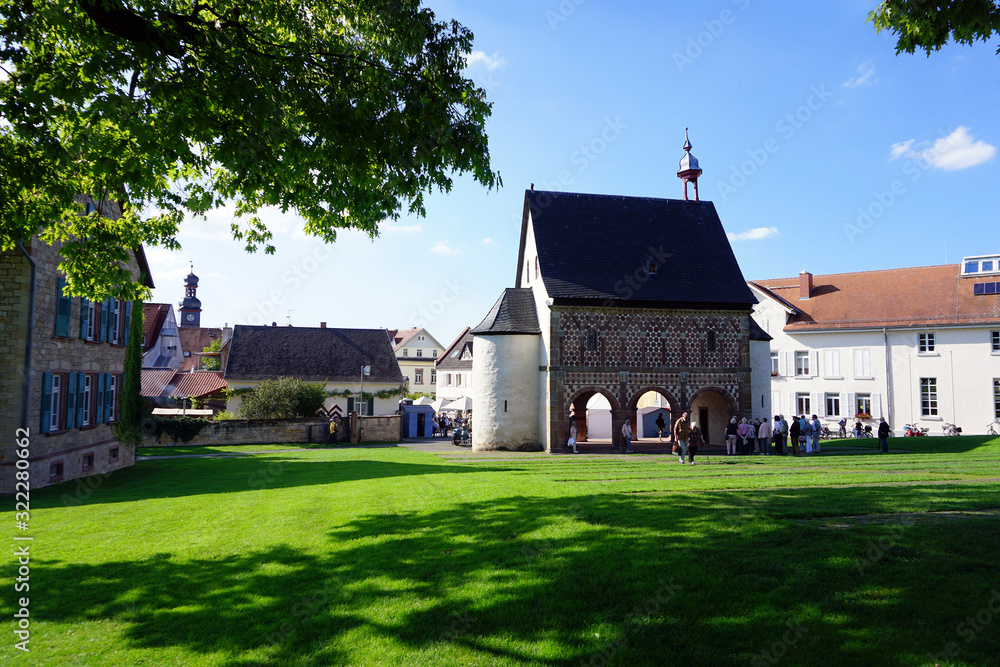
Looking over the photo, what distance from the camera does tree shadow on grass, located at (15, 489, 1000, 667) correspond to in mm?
5297

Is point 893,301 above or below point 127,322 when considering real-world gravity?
above

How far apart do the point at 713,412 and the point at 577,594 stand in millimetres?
27341

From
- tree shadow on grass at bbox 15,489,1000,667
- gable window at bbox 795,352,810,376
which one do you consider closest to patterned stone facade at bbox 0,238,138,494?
tree shadow on grass at bbox 15,489,1000,667

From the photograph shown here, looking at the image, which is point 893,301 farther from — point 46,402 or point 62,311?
point 46,402

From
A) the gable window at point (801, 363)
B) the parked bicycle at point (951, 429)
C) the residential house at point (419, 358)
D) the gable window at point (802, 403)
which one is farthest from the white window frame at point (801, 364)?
the residential house at point (419, 358)

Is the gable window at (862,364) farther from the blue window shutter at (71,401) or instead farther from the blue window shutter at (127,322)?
the blue window shutter at (71,401)

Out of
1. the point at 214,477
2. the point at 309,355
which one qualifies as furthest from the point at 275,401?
the point at 214,477

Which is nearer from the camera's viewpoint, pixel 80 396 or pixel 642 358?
pixel 80 396

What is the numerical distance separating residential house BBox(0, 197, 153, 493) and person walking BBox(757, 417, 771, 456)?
25281mm

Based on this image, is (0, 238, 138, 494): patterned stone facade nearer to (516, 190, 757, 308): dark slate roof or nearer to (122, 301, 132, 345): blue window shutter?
(122, 301, 132, 345): blue window shutter

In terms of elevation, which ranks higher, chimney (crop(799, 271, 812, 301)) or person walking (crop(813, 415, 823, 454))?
chimney (crop(799, 271, 812, 301))

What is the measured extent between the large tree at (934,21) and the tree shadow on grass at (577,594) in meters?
6.06

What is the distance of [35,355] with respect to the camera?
16.4m

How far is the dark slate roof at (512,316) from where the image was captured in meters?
30.0
